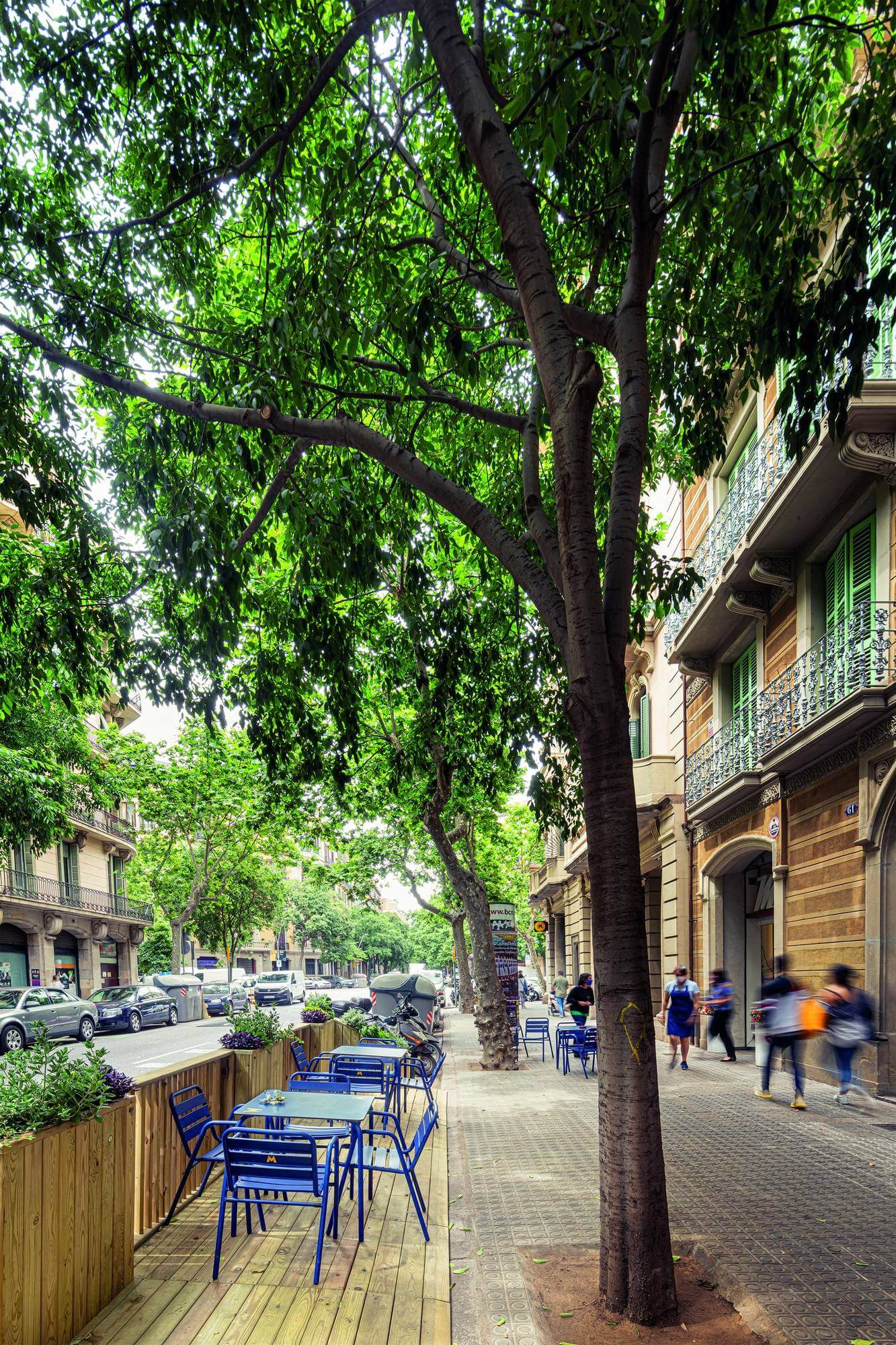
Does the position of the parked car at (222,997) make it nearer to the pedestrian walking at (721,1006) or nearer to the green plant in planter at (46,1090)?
the pedestrian walking at (721,1006)

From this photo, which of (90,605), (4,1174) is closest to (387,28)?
(90,605)

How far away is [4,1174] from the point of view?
4.18 m

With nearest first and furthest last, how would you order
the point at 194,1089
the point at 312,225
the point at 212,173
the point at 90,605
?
the point at 194,1089
the point at 212,173
the point at 312,225
the point at 90,605

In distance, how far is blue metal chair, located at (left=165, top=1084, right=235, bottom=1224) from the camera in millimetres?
6301

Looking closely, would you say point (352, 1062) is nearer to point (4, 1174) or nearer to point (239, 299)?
point (4, 1174)

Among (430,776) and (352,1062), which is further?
(430,776)

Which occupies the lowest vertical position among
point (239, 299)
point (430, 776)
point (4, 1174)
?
point (4, 1174)

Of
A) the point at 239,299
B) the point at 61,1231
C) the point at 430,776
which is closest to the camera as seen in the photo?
the point at 61,1231

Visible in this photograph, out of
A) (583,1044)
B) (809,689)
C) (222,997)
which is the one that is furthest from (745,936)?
(222,997)

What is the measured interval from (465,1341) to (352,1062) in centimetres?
584

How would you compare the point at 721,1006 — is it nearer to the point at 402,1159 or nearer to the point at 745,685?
the point at 745,685

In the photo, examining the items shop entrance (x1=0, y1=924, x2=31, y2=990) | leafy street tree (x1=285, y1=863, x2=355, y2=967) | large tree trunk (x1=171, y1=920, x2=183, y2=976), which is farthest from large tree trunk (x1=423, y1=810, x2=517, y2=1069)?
leafy street tree (x1=285, y1=863, x2=355, y2=967)

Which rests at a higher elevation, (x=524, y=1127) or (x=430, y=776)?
(x=430, y=776)

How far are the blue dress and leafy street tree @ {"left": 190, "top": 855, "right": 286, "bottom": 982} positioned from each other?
1219 inches
